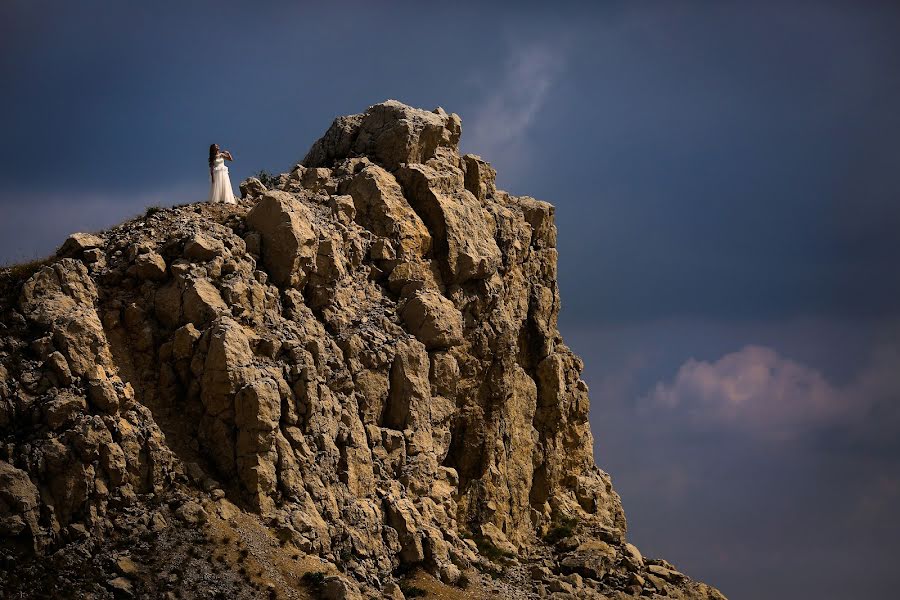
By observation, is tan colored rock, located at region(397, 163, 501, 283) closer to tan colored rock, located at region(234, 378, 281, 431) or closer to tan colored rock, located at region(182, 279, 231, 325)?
tan colored rock, located at region(182, 279, 231, 325)

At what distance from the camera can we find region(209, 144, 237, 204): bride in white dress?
6700 centimetres

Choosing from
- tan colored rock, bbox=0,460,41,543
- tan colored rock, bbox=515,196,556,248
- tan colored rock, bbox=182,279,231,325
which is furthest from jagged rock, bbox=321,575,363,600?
tan colored rock, bbox=515,196,556,248

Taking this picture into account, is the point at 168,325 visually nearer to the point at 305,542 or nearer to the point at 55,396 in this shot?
the point at 55,396

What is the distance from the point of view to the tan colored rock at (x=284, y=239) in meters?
63.8

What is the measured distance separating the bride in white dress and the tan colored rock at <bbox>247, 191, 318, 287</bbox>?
105 inches

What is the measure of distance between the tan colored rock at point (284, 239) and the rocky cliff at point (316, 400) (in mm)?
133

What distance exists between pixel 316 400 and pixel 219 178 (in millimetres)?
12270

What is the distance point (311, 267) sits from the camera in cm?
6481

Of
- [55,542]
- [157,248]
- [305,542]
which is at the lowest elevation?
[55,542]

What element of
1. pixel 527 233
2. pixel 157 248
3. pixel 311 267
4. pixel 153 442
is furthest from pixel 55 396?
pixel 527 233

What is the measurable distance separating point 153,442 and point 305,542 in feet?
22.7

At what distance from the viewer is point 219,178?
6719 cm

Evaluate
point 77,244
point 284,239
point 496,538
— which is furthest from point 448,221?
point 77,244

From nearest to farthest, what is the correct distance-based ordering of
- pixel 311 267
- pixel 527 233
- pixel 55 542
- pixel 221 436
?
pixel 55 542
pixel 221 436
pixel 311 267
pixel 527 233
